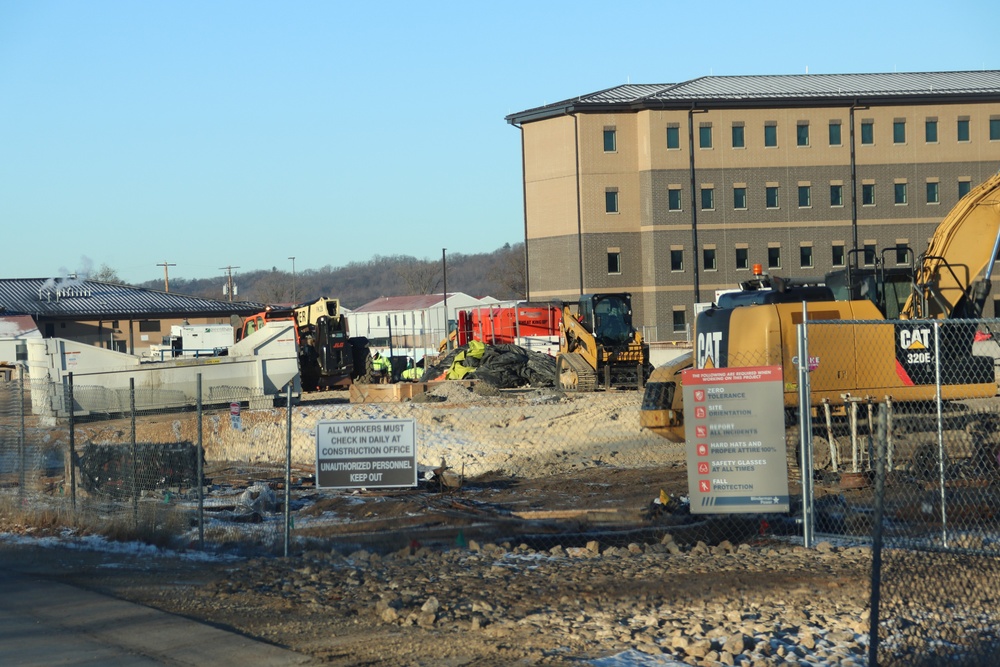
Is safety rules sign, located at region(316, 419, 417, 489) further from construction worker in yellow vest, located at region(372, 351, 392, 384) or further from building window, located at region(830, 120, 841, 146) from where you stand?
building window, located at region(830, 120, 841, 146)

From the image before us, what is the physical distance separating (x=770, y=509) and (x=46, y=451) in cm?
1454

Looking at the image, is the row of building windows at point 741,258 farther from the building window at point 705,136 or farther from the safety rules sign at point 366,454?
the safety rules sign at point 366,454

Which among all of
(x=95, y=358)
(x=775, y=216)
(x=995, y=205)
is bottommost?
(x=95, y=358)

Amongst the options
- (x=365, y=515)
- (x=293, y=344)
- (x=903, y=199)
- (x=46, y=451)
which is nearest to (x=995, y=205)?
(x=365, y=515)

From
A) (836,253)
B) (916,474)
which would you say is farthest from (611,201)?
(916,474)

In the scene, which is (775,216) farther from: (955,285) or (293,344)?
(955,285)

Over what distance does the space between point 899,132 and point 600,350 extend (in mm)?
36575

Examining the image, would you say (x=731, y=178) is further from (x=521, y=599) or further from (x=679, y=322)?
(x=521, y=599)

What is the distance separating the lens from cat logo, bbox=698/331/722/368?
56.1 ft

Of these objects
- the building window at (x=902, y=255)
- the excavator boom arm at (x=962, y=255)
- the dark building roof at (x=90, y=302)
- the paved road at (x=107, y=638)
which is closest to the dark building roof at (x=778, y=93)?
the dark building roof at (x=90, y=302)

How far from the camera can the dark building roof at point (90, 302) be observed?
64.6 meters

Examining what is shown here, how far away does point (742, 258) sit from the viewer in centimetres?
6156

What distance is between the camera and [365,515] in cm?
1541

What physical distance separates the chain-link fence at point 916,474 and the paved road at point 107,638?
4173mm
